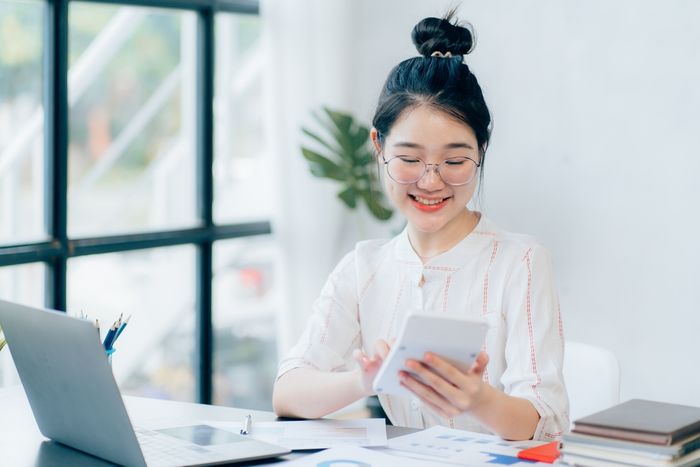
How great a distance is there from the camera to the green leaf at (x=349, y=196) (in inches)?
129

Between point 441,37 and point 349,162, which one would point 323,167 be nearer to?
point 349,162

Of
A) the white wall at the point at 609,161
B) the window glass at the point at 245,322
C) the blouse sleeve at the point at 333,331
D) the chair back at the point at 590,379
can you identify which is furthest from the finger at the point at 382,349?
the window glass at the point at 245,322

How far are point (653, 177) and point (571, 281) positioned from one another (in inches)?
17.0

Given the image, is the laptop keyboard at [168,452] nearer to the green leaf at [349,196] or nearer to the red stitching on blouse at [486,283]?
the red stitching on blouse at [486,283]

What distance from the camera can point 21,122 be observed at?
9.32 ft

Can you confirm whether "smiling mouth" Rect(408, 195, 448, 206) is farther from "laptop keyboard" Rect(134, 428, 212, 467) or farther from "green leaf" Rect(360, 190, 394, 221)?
"green leaf" Rect(360, 190, 394, 221)

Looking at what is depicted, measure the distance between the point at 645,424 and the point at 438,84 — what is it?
0.78m

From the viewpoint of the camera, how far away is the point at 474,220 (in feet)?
6.32

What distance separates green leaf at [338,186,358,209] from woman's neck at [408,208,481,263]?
1.35 meters

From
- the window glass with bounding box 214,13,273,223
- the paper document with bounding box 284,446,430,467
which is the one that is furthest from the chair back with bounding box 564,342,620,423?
the window glass with bounding box 214,13,273,223

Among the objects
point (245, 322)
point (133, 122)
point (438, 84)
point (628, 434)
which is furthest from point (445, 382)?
point (245, 322)

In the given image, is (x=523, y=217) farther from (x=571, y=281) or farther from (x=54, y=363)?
(x=54, y=363)

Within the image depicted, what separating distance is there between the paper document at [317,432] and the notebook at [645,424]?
34 centimetres

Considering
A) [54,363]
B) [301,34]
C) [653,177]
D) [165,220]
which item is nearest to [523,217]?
[653,177]
